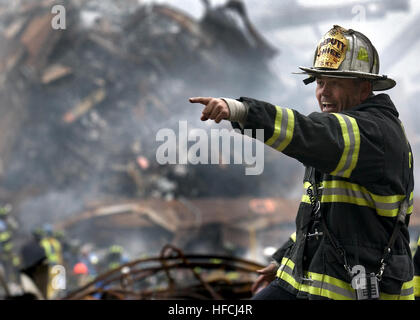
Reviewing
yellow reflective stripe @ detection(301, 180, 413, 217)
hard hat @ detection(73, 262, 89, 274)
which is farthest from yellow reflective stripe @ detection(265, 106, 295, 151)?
hard hat @ detection(73, 262, 89, 274)

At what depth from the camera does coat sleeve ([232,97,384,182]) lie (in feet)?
4.40

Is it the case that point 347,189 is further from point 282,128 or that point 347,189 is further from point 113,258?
point 113,258

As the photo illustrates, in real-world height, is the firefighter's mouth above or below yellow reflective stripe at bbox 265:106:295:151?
above

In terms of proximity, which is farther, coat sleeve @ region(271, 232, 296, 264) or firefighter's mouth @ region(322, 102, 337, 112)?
coat sleeve @ region(271, 232, 296, 264)

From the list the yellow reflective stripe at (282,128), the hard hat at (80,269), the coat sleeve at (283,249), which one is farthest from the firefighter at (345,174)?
the hard hat at (80,269)

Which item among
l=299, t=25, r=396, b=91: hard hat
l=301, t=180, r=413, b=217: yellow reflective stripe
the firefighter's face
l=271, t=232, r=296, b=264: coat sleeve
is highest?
l=299, t=25, r=396, b=91: hard hat

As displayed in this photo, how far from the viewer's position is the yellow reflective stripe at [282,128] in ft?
4.39

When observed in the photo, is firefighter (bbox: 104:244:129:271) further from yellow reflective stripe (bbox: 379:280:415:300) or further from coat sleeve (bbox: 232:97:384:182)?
coat sleeve (bbox: 232:97:384:182)

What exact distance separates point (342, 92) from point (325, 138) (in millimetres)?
431

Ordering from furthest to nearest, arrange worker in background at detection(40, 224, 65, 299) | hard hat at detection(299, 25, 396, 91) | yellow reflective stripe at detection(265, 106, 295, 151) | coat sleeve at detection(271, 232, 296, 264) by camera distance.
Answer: worker in background at detection(40, 224, 65, 299), coat sleeve at detection(271, 232, 296, 264), hard hat at detection(299, 25, 396, 91), yellow reflective stripe at detection(265, 106, 295, 151)

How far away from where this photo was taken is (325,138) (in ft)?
4.49

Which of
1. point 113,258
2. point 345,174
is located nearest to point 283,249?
point 345,174

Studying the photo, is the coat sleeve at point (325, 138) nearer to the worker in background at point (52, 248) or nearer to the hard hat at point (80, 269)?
the worker in background at point (52, 248)
